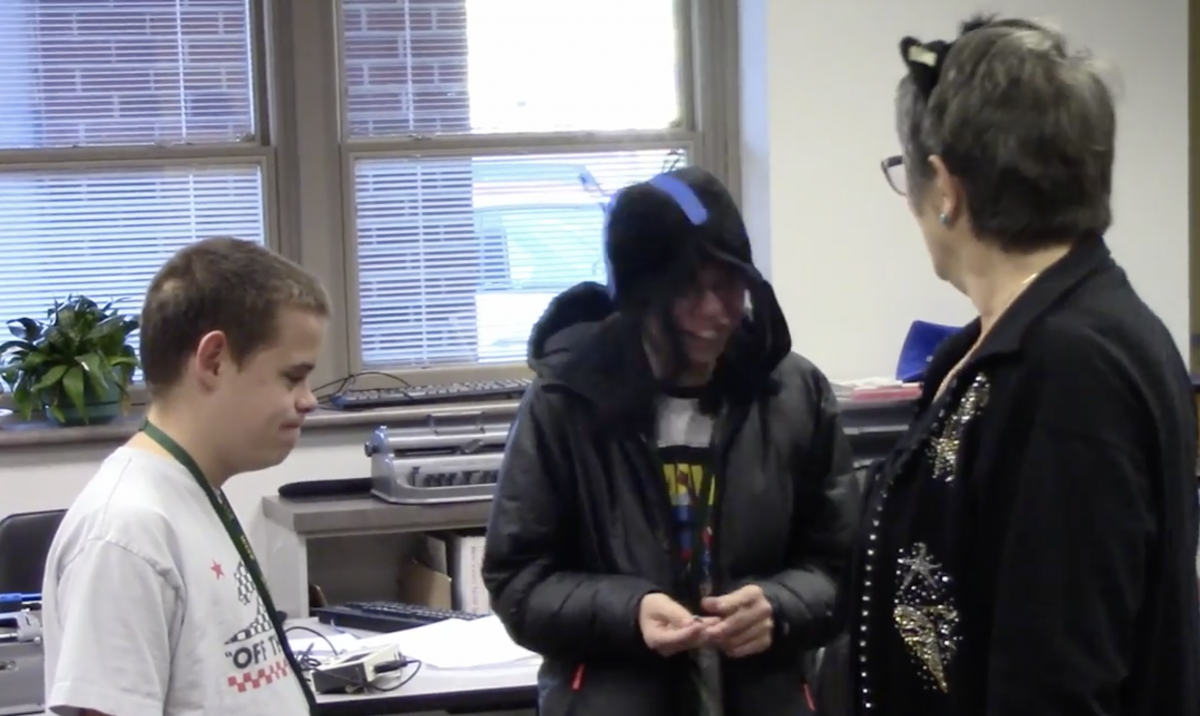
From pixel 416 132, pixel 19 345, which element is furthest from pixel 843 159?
pixel 19 345

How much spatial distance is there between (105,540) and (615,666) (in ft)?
2.38

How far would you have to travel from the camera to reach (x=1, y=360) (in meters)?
3.53

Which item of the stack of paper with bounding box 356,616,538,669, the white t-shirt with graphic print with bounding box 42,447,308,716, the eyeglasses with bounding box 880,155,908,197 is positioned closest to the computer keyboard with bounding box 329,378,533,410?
the stack of paper with bounding box 356,616,538,669

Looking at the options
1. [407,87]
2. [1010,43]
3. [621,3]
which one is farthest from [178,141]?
[1010,43]

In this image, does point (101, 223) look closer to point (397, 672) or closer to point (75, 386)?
point (75, 386)

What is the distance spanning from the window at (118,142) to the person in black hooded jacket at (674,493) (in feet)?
6.60

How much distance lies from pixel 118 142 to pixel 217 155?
0.82 ft

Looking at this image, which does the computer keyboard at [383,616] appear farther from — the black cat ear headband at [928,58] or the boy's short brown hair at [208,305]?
the black cat ear headband at [928,58]

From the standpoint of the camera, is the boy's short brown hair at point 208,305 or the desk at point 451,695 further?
the desk at point 451,695

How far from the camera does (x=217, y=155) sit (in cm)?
371

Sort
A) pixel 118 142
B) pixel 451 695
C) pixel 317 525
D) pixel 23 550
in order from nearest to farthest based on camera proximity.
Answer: pixel 451 695 < pixel 23 550 < pixel 317 525 < pixel 118 142

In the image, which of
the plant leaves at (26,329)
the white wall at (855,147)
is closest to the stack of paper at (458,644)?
the plant leaves at (26,329)

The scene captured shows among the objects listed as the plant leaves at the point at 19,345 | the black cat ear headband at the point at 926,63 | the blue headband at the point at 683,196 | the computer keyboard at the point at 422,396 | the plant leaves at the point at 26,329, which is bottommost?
the computer keyboard at the point at 422,396

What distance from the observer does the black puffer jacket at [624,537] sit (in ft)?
6.14
